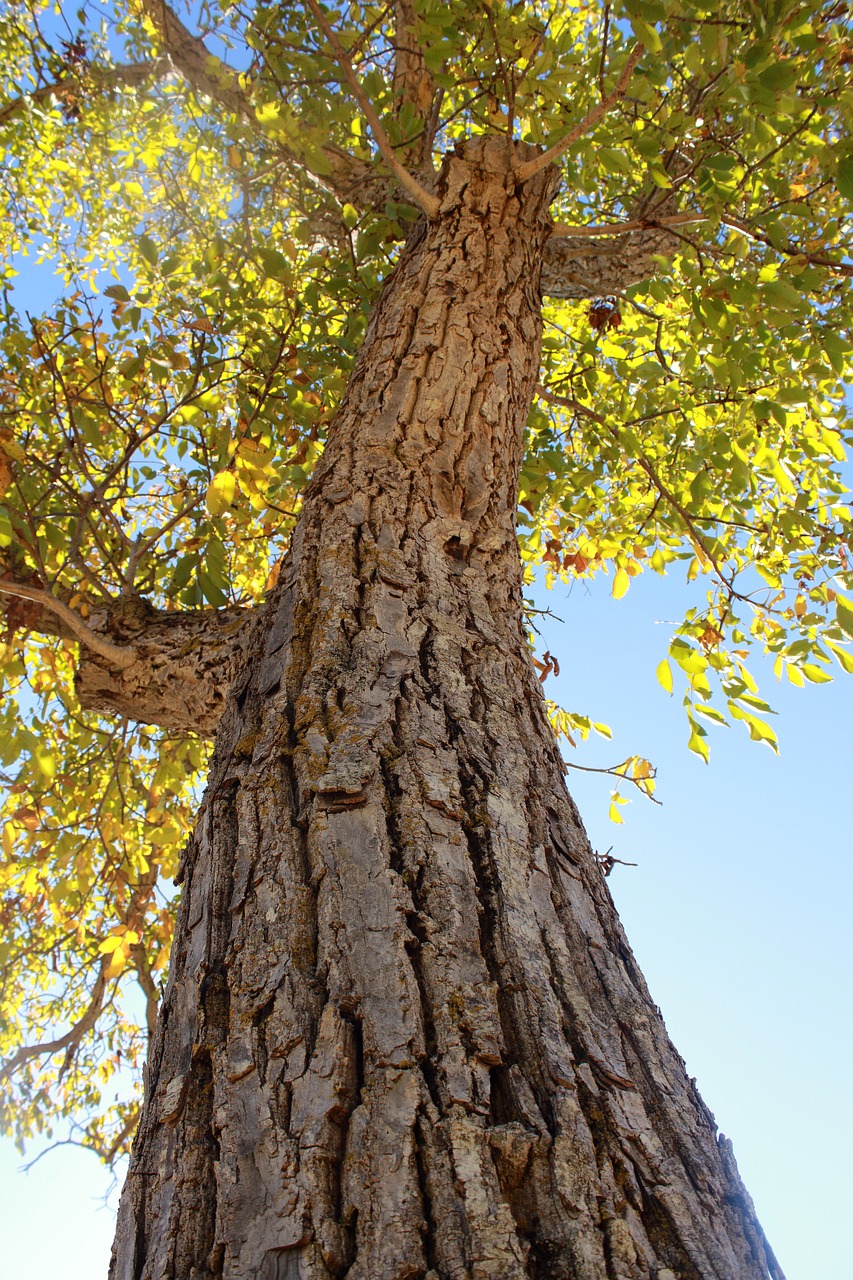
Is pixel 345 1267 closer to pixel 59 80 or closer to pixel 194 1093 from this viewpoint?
pixel 194 1093

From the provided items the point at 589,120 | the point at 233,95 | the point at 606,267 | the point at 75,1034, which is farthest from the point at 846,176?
the point at 75,1034

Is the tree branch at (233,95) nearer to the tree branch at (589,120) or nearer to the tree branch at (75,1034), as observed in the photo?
the tree branch at (589,120)

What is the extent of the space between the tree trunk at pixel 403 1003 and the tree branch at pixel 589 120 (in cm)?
147

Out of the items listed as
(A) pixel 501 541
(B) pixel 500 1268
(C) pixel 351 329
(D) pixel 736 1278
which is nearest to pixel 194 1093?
(B) pixel 500 1268

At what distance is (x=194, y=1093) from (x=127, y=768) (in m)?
4.08

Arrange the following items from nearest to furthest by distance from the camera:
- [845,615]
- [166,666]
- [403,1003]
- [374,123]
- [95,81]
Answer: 1. [403,1003]
2. [166,666]
3. [374,123]
4. [845,615]
5. [95,81]

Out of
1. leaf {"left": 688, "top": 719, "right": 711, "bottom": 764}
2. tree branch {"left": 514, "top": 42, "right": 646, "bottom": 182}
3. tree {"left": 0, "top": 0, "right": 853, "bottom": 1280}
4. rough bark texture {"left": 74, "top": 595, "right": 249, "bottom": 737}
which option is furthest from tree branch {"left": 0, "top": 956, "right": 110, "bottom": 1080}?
tree branch {"left": 514, "top": 42, "right": 646, "bottom": 182}

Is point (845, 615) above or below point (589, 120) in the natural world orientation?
below

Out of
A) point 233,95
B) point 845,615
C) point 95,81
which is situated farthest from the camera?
point 95,81

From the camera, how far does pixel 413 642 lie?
1.59 meters

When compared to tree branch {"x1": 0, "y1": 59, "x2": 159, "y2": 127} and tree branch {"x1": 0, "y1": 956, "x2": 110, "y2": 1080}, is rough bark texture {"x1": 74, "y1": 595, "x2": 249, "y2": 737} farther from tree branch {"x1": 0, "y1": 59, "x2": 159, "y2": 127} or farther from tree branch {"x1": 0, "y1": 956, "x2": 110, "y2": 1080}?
tree branch {"x1": 0, "y1": 59, "x2": 159, "y2": 127}

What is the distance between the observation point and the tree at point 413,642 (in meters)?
0.86

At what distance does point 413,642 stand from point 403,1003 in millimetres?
762

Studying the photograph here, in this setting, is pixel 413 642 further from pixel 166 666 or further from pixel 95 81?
pixel 95 81
